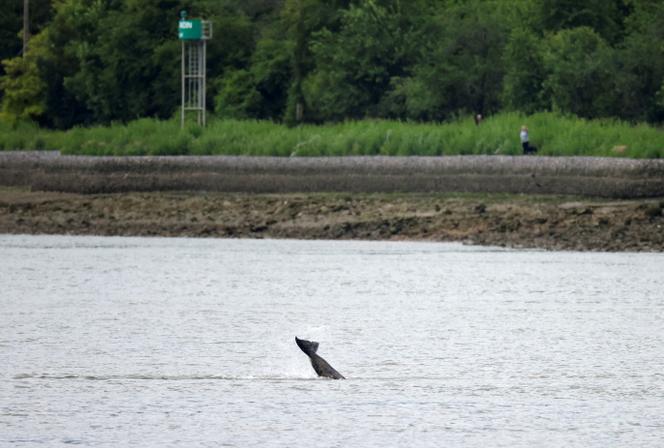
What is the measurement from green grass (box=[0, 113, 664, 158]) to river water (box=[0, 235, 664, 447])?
739 centimetres

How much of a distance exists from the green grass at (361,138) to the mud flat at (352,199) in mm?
1178

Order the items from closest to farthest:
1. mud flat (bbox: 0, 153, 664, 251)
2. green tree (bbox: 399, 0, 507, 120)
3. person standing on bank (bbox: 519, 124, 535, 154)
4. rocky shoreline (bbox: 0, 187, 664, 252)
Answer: rocky shoreline (bbox: 0, 187, 664, 252) < mud flat (bbox: 0, 153, 664, 251) < person standing on bank (bbox: 519, 124, 535, 154) < green tree (bbox: 399, 0, 507, 120)

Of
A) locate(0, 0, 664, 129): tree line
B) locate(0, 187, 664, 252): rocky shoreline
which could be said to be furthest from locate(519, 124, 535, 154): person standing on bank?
locate(0, 0, 664, 129): tree line

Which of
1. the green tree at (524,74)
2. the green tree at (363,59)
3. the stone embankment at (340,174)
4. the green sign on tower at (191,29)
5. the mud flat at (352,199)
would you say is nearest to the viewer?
the mud flat at (352,199)

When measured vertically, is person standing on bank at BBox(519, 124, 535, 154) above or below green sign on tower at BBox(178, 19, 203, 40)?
below

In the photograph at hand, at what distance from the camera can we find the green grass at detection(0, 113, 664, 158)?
50.7 metres

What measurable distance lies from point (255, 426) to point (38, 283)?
1858 centimetres

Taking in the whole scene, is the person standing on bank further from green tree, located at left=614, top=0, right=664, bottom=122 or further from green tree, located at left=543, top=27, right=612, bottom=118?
green tree, located at left=614, top=0, right=664, bottom=122

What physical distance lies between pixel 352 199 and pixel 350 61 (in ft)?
37.1

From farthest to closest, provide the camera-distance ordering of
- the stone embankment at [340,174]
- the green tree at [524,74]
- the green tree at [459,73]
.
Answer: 1. the green tree at [459,73]
2. the green tree at [524,74]
3. the stone embankment at [340,174]

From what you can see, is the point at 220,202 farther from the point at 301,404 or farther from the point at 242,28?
the point at 301,404

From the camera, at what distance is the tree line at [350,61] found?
56188 mm

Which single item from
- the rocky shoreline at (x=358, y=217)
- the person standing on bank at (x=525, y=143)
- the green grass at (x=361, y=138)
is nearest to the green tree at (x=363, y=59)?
the green grass at (x=361, y=138)

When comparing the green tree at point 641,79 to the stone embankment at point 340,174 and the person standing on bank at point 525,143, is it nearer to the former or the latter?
the person standing on bank at point 525,143
